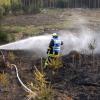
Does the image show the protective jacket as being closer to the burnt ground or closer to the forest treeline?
the burnt ground

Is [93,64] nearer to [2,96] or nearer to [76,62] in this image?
[76,62]

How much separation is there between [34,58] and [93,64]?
9.38ft

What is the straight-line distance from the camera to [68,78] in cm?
1317

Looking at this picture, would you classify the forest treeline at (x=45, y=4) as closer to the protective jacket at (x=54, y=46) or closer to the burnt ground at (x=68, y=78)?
the burnt ground at (x=68, y=78)

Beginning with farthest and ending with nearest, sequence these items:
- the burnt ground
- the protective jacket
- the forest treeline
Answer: the forest treeline, the protective jacket, the burnt ground

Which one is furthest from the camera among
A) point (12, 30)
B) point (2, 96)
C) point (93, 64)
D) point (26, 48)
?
point (12, 30)

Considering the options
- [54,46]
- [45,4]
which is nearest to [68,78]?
[54,46]

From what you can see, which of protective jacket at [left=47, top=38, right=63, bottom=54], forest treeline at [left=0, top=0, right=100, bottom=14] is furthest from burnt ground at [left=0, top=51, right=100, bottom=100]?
forest treeline at [left=0, top=0, right=100, bottom=14]

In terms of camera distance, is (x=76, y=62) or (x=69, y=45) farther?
(x=69, y=45)

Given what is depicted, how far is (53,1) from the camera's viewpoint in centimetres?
4388

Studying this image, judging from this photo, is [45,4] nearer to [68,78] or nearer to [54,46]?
[54,46]

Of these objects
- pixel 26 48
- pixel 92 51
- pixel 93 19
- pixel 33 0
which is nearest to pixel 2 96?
→ pixel 92 51

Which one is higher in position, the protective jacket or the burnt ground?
the protective jacket

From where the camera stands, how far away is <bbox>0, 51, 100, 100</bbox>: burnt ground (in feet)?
37.6
